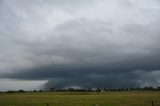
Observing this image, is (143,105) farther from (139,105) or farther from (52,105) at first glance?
(52,105)

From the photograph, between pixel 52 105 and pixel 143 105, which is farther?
pixel 52 105

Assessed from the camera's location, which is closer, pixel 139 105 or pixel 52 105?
pixel 139 105

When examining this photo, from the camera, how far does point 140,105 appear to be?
4841cm

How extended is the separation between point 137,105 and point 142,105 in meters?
1.65

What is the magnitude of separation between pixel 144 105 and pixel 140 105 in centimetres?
140

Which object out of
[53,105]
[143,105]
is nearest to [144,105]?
[143,105]

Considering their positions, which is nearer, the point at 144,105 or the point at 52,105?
the point at 144,105

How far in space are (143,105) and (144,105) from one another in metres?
0.22

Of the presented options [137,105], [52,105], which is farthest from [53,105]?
[137,105]

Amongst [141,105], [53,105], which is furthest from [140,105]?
[53,105]

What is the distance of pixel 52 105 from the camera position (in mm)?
52906

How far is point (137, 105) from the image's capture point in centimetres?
4947

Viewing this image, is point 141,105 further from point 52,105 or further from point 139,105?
point 52,105

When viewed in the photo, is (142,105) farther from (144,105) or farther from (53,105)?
(53,105)
